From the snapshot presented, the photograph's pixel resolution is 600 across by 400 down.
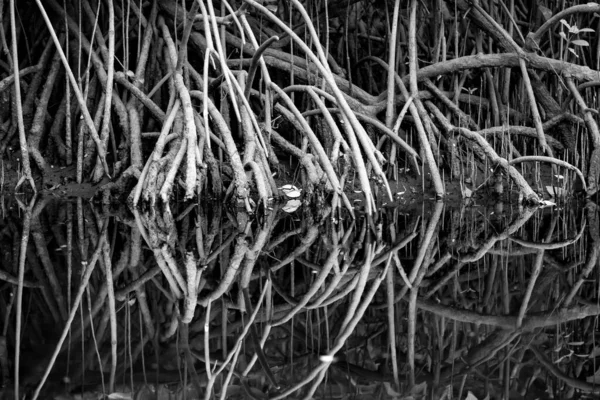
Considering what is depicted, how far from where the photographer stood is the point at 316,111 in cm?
824

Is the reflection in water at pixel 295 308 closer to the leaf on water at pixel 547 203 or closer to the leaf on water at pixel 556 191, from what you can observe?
the leaf on water at pixel 547 203

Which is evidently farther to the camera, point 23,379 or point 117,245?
point 117,245

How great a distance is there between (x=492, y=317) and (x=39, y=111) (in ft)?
17.9

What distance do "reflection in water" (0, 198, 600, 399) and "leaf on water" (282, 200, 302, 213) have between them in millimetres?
789

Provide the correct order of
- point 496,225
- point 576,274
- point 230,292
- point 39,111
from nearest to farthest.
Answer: point 230,292, point 576,274, point 496,225, point 39,111

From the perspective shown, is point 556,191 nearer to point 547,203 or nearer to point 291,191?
point 547,203

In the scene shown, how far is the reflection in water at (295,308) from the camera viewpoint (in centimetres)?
361

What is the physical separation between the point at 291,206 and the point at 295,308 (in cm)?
357

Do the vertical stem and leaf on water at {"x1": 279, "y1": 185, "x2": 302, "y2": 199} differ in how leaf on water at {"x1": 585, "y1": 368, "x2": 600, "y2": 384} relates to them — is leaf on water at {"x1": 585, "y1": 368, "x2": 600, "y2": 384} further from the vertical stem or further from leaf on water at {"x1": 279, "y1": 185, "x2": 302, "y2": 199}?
the vertical stem

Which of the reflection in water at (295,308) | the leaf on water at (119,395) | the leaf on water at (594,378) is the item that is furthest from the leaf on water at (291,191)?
the leaf on water at (119,395)

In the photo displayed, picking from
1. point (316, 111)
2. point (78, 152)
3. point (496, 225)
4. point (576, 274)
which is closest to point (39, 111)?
point (78, 152)

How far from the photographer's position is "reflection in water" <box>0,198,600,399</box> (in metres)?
3.61

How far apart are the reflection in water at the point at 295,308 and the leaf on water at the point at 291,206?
789 millimetres

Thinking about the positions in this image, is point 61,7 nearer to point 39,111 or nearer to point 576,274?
point 39,111
